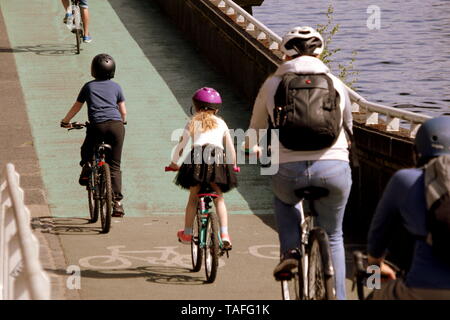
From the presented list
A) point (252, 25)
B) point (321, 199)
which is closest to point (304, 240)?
point (321, 199)

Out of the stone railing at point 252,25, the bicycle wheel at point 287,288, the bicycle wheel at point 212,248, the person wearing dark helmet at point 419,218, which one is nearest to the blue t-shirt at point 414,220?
the person wearing dark helmet at point 419,218

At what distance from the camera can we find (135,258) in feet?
31.1

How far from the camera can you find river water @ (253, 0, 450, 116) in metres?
34.2

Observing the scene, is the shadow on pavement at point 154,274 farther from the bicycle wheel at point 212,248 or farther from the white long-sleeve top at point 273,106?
the white long-sleeve top at point 273,106

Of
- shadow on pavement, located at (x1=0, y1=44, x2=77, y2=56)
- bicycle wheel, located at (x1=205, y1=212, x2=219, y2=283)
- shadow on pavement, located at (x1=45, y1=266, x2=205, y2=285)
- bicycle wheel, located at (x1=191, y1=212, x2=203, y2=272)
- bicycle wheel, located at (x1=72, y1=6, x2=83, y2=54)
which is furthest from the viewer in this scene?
shadow on pavement, located at (x1=0, y1=44, x2=77, y2=56)

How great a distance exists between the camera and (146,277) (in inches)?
348

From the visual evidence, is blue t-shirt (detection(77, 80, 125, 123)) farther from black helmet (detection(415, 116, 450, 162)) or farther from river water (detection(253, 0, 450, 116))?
river water (detection(253, 0, 450, 116))

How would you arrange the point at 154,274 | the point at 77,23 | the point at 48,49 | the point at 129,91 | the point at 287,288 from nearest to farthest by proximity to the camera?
the point at 287,288
the point at 154,274
the point at 129,91
the point at 77,23
the point at 48,49

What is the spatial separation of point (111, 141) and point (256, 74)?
5234 mm

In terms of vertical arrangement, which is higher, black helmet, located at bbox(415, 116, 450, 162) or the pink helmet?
black helmet, located at bbox(415, 116, 450, 162)

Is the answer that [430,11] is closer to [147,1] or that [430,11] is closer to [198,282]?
[147,1]
